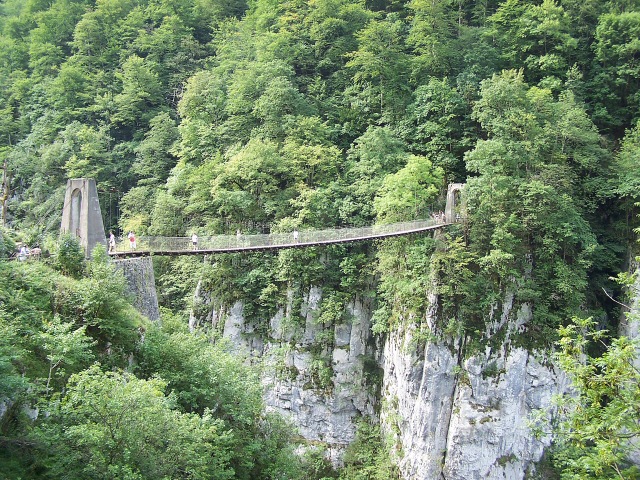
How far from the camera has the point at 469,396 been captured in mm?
15953

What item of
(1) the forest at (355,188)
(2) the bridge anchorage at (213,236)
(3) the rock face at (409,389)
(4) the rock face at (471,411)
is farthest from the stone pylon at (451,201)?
(4) the rock face at (471,411)

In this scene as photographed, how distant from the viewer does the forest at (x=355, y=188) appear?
36.0ft

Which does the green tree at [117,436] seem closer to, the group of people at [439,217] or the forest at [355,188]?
the forest at [355,188]

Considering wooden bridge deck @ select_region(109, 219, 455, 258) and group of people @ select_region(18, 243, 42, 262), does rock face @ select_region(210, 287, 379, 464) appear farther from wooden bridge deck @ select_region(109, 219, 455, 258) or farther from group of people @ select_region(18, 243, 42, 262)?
group of people @ select_region(18, 243, 42, 262)

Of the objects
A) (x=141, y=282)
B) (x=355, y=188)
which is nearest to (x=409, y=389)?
(x=355, y=188)

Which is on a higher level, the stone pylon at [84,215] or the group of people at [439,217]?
the stone pylon at [84,215]

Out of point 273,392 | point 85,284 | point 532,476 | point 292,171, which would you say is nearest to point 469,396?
point 532,476

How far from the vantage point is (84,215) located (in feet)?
42.5

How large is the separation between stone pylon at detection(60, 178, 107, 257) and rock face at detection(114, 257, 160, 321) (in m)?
0.69

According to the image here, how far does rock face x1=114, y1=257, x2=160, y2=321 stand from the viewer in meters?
12.7

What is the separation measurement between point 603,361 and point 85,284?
820cm

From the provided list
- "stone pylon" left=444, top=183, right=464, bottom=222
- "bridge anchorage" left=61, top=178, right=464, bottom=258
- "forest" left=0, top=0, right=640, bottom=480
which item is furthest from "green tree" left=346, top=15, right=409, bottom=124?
"bridge anchorage" left=61, top=178, right=464, bottom=258

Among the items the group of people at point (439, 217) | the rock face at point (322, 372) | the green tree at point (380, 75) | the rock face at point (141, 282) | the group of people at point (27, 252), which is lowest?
the rock face at point (322, 372)

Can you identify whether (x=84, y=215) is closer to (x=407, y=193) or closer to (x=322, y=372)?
(x=407, y=193)
